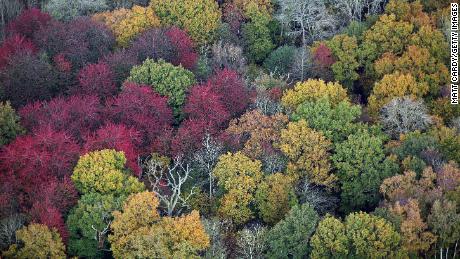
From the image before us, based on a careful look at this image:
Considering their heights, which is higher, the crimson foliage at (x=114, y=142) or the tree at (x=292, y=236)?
the crimson foliage at (x=114, y=142)

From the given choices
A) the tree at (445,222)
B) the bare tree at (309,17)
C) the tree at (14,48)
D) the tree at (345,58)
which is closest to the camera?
the tree at (445,222)

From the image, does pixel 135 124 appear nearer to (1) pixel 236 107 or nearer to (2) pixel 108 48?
(1) pixel 236 107

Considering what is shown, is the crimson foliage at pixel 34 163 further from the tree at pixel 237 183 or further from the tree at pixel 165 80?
the tree at pixel 237 183

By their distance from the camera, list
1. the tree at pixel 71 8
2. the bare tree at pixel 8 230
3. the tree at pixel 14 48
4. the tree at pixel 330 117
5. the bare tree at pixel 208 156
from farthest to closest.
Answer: the tree at pixel 71 8 < the tree at pixel 14 48 < the tree at pixel 330 117 < the bare tree at pixel 208 156 < the bare tree at pixel 8 230

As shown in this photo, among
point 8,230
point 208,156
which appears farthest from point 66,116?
point 8,230

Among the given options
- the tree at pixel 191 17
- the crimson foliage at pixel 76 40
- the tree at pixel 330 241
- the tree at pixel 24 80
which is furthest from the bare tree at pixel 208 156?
the tree at pixel 191 17

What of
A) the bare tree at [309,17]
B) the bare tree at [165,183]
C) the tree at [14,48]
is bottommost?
the bare tree at [165,183]

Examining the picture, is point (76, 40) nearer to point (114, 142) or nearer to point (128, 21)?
point (128, 21)
